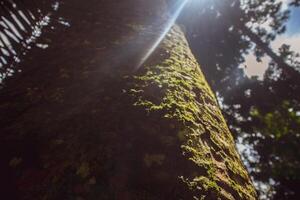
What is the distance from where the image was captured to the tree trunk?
1.14 metres

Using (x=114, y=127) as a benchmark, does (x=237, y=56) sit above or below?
below

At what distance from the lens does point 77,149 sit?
122cm

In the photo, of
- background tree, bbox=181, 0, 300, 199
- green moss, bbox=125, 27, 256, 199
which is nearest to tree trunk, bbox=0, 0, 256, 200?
green moss, bbox=125, 27, 256, 199

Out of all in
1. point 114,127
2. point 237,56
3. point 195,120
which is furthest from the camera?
point 237,56

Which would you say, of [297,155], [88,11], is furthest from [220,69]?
[88,11]

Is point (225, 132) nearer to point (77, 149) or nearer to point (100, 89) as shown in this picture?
point (100, 89)

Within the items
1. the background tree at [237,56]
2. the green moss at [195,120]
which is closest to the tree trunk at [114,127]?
the green moss at [195,120]

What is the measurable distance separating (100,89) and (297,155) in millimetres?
15446

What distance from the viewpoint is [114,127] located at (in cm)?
132

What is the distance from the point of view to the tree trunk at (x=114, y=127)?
1.14m

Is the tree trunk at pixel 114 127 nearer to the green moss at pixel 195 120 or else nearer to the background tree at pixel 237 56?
the green moss at pixel 195 120

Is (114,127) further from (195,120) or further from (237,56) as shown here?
(237,56)

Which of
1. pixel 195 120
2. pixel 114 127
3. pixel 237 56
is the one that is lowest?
pixel 237 56

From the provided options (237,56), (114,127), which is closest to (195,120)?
(114,127)
